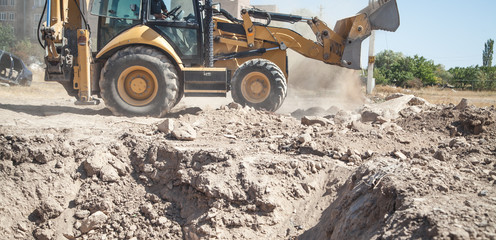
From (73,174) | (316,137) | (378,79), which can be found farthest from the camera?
(378,79)

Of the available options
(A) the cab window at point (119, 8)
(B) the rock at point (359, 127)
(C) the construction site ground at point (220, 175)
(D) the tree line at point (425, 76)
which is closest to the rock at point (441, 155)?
(C) the construction site ground at point (220, 175)

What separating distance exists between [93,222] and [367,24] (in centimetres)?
664

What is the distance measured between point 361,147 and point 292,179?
1.13 m

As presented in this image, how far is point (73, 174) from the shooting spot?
5801 mm

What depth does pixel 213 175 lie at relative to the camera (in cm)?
543

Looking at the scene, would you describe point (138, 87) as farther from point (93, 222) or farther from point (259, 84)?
point (93, 222)

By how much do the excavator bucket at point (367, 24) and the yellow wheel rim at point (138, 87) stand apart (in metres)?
3.95

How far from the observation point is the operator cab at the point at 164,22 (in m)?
8.34

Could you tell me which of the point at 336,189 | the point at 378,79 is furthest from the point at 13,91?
the point at 378,79

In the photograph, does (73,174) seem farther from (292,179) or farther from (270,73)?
(270,73)

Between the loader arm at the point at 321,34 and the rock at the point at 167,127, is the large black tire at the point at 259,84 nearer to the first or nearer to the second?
the loader arm at the point at 321,34

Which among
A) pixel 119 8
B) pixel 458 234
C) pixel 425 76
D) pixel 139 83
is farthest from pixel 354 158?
pixel 425 76

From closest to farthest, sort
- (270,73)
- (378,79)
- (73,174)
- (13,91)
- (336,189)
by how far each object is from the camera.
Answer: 1. (336,189)
2. (73,174)
3. (270,73)
4. (13,91)
5. (378,79)

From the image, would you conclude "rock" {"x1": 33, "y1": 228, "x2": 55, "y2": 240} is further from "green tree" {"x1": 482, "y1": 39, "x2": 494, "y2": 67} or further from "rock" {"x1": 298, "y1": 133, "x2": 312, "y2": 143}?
"green tree" {"x1": 482, "y1": 39, "x2": 494, "y2": 67}
